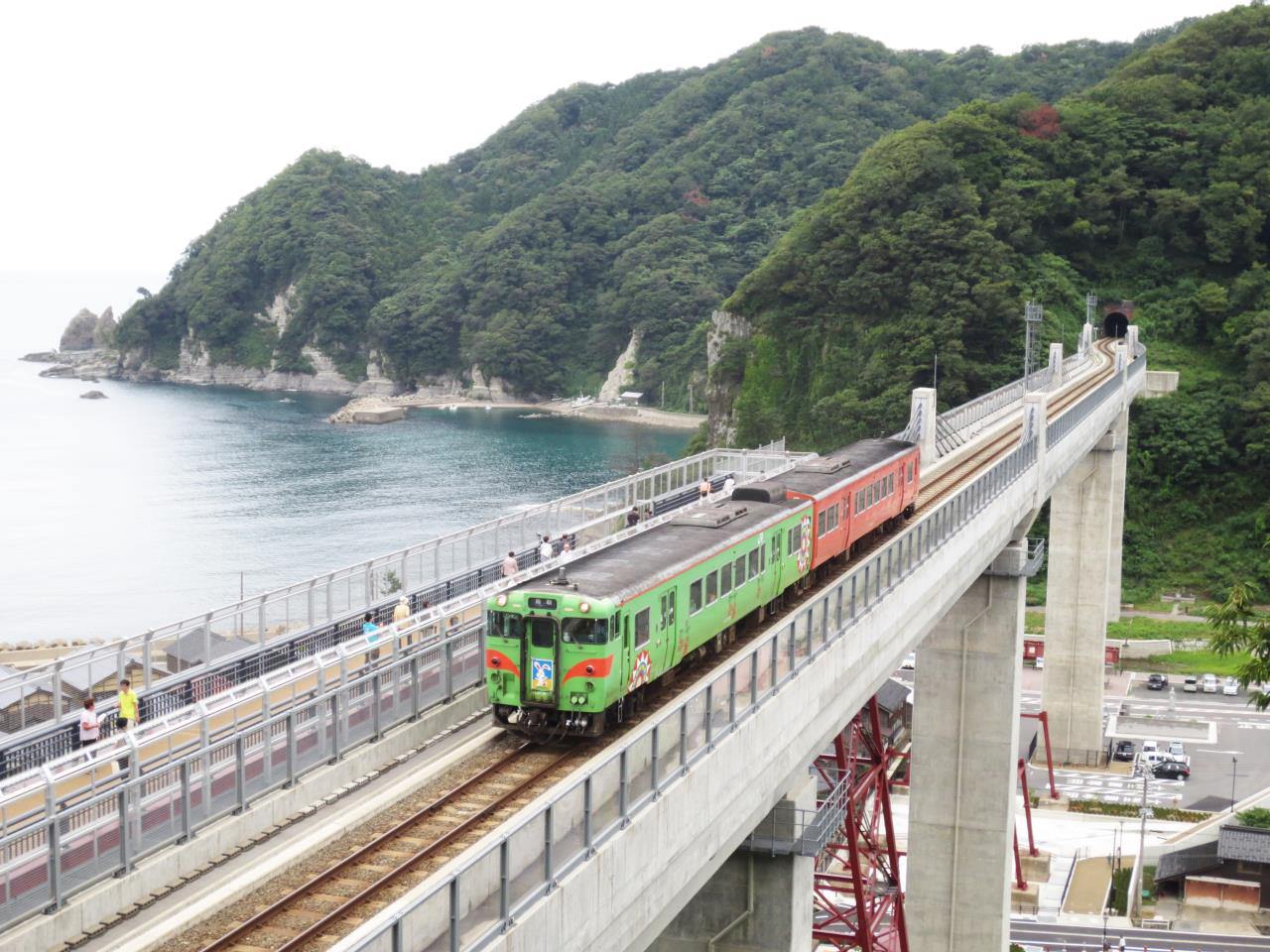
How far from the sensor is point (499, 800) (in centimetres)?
1499

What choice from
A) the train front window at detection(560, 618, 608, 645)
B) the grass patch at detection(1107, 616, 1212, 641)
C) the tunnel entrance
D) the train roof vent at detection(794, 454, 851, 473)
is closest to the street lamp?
the grass patch at detection(1107, 616, 1212, 641)

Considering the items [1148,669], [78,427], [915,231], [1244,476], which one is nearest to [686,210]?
[78,427]

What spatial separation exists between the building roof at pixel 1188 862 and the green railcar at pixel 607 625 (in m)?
25.0

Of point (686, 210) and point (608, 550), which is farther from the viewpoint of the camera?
point (686, 210)

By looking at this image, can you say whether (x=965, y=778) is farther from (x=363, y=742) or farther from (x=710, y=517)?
(x=363, y=742)

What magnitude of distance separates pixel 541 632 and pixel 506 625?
526 millimetres

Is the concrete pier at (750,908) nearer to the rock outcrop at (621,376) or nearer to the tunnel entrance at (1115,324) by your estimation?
the tunnel entrance at (1115,324)

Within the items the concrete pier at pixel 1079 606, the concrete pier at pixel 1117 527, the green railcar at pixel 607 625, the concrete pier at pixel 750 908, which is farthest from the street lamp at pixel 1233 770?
the green railcar at pixel 607 625

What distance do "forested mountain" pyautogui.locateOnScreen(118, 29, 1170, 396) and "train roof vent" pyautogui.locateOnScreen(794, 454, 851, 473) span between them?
119 m

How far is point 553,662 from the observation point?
1700 cm

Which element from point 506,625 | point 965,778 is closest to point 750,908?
point 506,625

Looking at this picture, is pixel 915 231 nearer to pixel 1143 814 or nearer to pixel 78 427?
pixel 1143 814

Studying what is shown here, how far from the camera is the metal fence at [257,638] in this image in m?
17.1

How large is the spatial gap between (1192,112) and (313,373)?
121 meters
